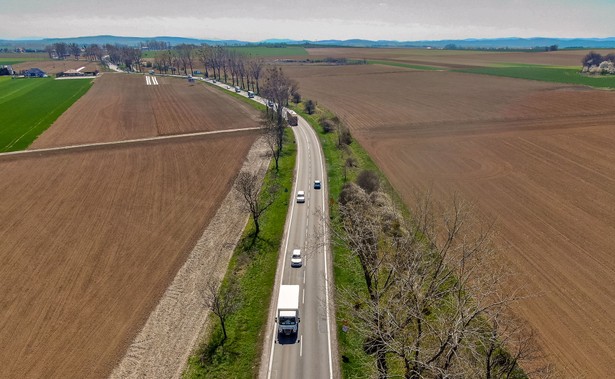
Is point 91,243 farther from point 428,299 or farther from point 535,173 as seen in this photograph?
point 535,173

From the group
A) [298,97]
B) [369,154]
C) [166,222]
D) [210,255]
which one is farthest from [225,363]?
[298,97]

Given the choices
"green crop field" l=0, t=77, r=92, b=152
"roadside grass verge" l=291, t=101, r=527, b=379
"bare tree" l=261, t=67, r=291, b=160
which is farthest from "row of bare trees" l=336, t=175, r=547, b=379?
"green crop field" l=0, t=77, r=92, b=152

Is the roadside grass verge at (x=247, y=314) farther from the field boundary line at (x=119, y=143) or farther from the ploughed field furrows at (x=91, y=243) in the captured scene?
the field boundary line at (x=119, y=143)

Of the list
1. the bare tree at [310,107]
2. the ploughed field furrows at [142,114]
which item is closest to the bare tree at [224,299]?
the ploughed field furrows at [142,114]

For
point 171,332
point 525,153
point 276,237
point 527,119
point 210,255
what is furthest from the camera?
point 527,119

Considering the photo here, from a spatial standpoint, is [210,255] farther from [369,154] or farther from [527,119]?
[527,119]

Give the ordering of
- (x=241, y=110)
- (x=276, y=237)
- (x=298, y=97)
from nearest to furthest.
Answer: (x=276, y=237) → (x=241, y=110) → (x=298, y=97)

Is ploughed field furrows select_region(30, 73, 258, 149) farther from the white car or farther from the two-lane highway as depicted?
the white car

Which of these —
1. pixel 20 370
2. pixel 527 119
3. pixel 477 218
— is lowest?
pixel 20 370
